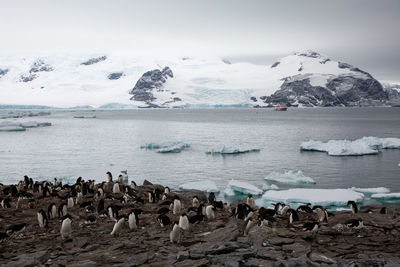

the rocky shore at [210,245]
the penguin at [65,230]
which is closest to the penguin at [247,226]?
the rocky shore at [210,245]

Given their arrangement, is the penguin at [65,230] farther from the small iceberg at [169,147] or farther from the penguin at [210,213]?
the small iceberg at [169,147]

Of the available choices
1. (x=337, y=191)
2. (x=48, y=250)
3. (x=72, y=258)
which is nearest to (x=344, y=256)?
(x=72, y=258)

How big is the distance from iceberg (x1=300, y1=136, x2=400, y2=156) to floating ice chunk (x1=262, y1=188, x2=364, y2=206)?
53.1 feet

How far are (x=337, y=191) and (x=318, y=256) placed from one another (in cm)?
1414

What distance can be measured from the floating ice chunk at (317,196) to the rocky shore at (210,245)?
7692 mm

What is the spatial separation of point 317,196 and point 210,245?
506 inches

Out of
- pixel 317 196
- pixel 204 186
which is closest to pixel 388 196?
pixel 317 196

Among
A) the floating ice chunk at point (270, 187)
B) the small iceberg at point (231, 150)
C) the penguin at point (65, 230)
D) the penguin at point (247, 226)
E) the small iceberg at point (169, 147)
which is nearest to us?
the penguin at point (247, 226)

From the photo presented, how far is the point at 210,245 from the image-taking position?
8.73 metres

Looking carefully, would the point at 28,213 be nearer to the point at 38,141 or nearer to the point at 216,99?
the point at 38,141

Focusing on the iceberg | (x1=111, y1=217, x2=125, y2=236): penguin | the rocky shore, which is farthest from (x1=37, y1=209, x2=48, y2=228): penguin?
the iceberg

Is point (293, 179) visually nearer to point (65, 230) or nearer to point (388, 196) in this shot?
point (388, 196)

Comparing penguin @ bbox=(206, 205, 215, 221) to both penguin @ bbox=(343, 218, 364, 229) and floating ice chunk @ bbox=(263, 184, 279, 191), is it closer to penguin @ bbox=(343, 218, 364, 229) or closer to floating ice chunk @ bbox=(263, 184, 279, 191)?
penguin @ bbox=(343, 218, 364, 229)

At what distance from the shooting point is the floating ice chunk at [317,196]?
19312 mm
